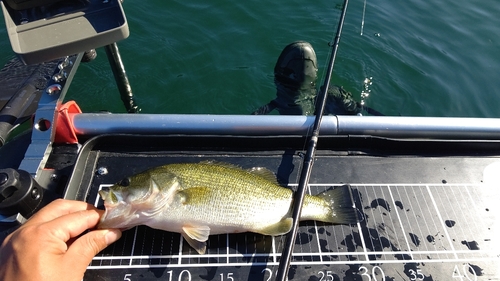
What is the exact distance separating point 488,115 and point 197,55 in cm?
518

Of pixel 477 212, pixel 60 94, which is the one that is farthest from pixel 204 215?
pixel 477 212

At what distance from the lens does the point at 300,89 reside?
524cm

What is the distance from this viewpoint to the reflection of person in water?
16.5 feet

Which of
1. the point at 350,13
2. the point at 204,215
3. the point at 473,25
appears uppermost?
the point at 204,215

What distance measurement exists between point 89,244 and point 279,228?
1.17 meters

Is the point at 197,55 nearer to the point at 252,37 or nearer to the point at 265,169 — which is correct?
the point at 252,37

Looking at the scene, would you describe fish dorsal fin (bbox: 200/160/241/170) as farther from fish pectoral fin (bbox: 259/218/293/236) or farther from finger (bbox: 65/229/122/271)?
finger (bbox: 65/229/122/271)

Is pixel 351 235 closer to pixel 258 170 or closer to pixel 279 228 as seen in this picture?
pixel 279 228

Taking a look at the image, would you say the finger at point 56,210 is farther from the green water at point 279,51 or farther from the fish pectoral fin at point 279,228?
the green water at point 279,51

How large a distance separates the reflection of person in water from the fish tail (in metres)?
2.43

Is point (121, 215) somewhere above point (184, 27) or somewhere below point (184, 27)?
above

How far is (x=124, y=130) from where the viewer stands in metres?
2.85

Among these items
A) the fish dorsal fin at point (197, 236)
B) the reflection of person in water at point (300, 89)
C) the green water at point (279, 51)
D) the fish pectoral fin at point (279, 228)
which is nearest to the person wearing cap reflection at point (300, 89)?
the reflection of person in water at point (300, 89)

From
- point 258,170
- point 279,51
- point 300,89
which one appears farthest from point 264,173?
point 279,51
